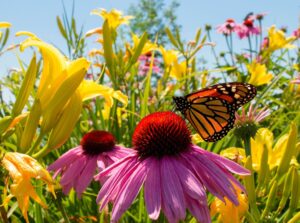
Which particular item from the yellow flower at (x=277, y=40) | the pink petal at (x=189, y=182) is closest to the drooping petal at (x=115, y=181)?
the pink petal at (x=189, y=182)

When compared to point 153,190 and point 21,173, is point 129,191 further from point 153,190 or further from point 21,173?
point 21,173

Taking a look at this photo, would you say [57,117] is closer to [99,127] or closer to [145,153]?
[145,153]

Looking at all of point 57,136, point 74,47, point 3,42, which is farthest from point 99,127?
point 57,136

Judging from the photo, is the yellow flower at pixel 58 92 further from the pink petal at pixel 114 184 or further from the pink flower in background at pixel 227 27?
the pink flower in background at pixel 227 27

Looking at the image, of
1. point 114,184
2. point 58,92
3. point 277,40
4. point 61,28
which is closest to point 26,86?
point 58,92

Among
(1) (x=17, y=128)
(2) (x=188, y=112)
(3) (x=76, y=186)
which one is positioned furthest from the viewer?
(2) (x=188, y=112)

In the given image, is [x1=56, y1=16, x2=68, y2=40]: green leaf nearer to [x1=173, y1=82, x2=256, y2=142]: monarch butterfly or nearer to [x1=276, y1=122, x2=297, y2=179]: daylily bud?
[x1=173, y1=82, x2=256, y2=142]: monarch butterfly
